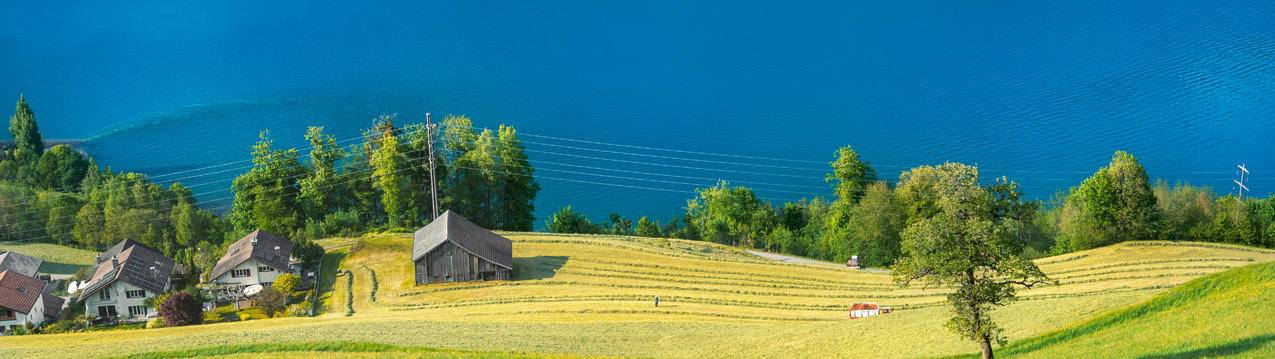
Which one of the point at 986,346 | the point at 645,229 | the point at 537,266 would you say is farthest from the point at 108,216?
the point at 986,346

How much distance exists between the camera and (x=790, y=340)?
45750mm

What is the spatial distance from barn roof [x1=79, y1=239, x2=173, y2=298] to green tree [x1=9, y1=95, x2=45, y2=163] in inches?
1438

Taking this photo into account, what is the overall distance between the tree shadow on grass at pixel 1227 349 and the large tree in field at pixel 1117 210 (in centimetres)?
3822

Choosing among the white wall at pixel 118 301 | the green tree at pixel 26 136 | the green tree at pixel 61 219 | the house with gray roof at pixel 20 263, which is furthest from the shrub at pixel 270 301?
the green tree at pixel 26 136

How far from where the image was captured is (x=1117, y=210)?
68.8 meters

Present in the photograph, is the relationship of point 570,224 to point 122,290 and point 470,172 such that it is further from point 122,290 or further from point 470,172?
point 122,290

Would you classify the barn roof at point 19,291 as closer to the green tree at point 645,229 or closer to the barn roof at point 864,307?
the green tree at point 645,229

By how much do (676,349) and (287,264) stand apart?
35.3m

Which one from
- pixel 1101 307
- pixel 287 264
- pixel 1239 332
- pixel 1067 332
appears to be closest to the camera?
pixel 1239 332

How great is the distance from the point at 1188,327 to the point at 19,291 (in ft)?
199

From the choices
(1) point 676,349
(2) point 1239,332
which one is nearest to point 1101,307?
(2) point 1239,332

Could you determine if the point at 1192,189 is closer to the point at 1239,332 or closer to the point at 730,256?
the point at 730,256

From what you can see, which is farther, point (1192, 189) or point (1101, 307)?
point (1192, 189)

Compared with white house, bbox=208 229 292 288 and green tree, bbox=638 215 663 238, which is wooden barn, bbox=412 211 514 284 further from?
green tree, bbox=638 215 663 238
